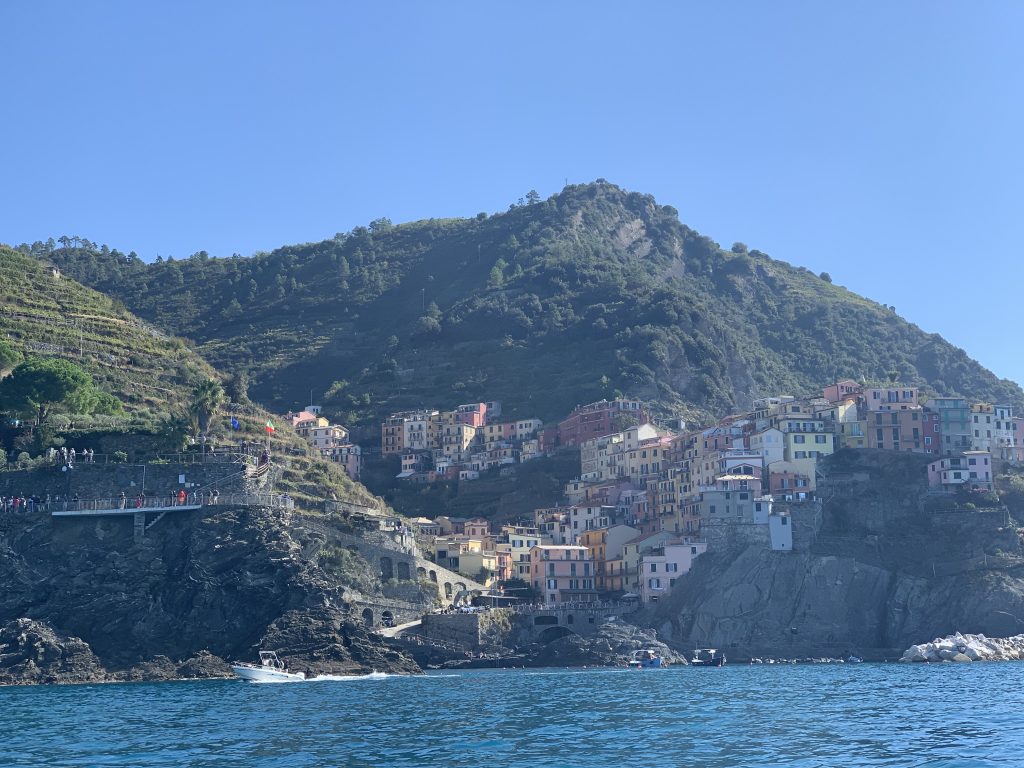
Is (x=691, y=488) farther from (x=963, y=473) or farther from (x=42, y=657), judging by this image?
(x=42, y=657)

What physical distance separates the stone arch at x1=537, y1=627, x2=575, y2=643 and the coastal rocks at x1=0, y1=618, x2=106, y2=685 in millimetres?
34794

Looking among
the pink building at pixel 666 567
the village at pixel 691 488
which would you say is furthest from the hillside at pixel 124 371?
the pink building at pixel 666 567

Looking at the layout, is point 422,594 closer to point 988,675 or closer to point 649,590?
point 649,590

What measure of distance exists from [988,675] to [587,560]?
42893mm

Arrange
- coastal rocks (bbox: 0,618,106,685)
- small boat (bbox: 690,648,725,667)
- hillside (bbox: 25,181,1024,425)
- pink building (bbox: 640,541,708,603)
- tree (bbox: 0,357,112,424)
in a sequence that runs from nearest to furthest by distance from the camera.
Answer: coastal rocks (bbox: 0,618,106,685), small boat (bbox: 690,648,725,667), tree (bbox: 0,357,112,424), pink building (bbox: 640,541,708,603), hillside (bbox: 25,181,1024,425)

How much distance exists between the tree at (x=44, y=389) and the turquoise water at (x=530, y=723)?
31.0 m

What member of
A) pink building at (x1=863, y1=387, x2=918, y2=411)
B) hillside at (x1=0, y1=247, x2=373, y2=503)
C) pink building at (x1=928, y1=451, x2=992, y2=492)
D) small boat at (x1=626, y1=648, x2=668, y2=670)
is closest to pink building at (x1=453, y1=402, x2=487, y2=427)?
hillside at (x1=0, y1=247, x2=373, y2=503)

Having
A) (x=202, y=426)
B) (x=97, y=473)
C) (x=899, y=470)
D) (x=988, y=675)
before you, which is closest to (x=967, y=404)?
(x=899, y=470)

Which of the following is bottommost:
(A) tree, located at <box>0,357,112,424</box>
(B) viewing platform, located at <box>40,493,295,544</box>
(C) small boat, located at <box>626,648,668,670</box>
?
(C) small boat, located at <box>626,648,668,670</box>

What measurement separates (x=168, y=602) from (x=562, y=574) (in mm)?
37005

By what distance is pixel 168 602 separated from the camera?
289 ft

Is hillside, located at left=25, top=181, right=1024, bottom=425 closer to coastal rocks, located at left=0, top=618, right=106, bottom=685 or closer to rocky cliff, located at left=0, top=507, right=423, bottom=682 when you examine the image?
rocky cliff, located at left=0, top=507, right=423, bottom=682

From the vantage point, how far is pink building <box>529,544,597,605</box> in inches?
4483

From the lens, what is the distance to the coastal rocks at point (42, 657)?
81.2 metres
